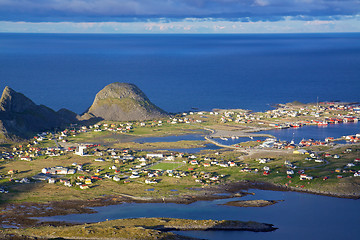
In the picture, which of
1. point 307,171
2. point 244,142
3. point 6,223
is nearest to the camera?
point 6,223

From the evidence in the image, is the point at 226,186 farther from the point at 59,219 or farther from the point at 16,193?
the point at 16,193

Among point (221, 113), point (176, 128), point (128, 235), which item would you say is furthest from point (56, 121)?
point (128, 235)

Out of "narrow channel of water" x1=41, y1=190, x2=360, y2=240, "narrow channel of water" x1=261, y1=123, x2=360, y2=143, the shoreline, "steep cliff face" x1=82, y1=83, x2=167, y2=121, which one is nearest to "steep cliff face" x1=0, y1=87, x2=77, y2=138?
"steep cliff face" x1=82, y1=83, x2=167, y2=121

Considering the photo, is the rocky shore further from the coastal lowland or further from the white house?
the white house

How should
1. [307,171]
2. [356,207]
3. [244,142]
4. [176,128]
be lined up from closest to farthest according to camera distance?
[356,207]
[307,171]
[244,142]
[176,128]

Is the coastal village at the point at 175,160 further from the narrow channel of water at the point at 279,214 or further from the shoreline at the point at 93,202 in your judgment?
the narrow channel of water at the point at 279,214

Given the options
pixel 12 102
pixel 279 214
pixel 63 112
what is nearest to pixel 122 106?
pixel 63 112

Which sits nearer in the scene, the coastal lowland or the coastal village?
the coastal lowland
